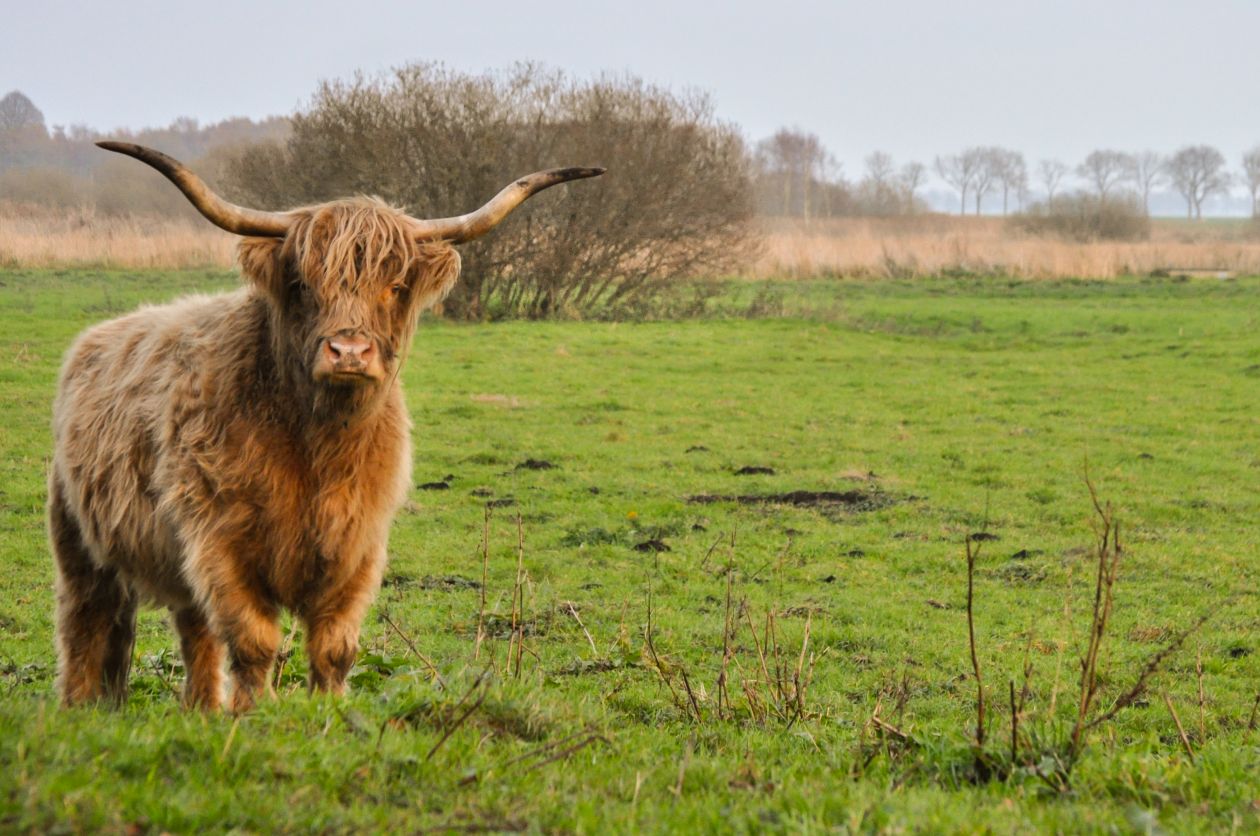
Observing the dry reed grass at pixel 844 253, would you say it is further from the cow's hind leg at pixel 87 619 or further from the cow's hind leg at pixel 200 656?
the cow's hind leg at pixel 200 656

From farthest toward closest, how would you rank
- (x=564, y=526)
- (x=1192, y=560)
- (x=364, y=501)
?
(x=564, y=526), (x=1192, y=560), (x=364, y=501)

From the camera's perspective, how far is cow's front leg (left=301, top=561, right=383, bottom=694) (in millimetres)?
4809

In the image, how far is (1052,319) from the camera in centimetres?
2742

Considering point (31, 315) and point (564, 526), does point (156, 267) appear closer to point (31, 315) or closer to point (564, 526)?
point (31, 315)

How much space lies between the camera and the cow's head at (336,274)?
4770 millimetres

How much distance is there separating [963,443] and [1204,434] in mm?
3123

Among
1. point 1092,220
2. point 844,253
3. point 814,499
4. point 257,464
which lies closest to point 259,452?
point 257,464

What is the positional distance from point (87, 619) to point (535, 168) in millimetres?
21290

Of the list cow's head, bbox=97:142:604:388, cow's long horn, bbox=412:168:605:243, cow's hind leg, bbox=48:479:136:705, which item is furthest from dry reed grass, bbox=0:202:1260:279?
cow's hind leg, bbox=48:479:136:705

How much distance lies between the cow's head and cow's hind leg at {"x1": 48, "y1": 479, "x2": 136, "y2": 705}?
4.74ft

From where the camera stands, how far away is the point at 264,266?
498cm

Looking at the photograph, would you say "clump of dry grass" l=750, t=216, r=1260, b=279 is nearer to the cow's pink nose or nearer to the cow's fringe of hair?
the cow's fringe of hair

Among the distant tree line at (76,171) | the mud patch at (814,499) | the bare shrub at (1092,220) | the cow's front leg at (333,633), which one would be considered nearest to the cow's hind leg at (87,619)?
the cow's front leg at (333,633)

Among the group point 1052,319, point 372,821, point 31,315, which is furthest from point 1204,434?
point 31,315
